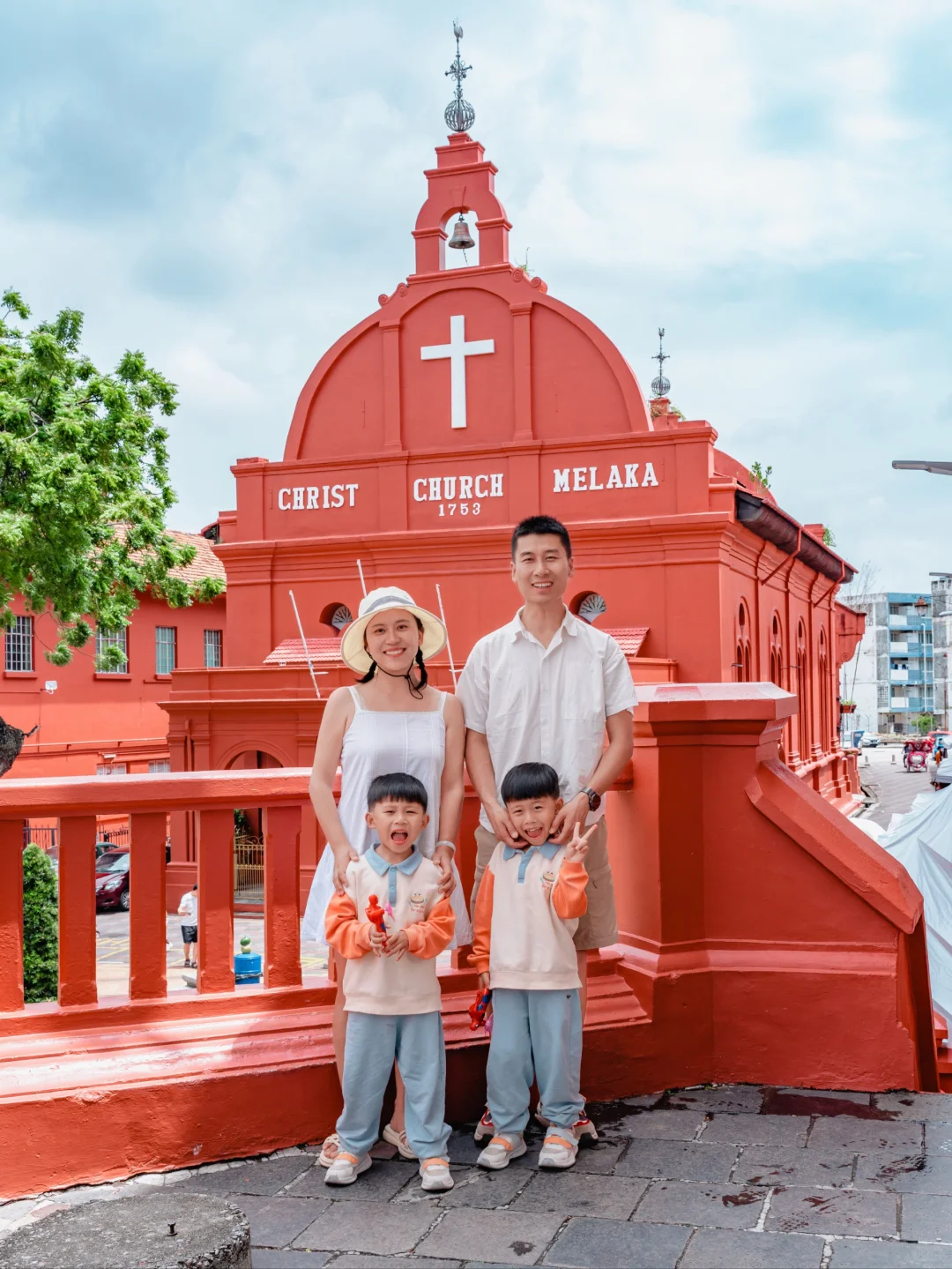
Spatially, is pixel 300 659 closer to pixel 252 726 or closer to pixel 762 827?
pixel 252 726

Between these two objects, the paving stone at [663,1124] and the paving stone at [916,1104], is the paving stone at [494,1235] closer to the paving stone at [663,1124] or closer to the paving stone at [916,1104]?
the paving stone at [663,1124]

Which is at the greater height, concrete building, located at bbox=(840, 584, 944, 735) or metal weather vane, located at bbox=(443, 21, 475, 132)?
metal weather vane, located at bbox=(443, 21, 475, 132)

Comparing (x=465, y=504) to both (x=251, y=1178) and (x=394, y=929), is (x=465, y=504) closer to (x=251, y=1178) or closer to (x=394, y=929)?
(x=394, y=929)

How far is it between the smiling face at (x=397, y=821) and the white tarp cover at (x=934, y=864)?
7.18 meters

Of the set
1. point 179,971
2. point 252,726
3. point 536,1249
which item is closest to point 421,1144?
→ point 536,1249

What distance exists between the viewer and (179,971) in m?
15.1

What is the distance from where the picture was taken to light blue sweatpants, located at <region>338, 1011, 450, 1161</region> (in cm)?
343

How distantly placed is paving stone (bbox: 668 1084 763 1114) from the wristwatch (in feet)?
3.69

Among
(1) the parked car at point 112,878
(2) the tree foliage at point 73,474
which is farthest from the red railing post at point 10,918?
(1) the parked car at point 112,878

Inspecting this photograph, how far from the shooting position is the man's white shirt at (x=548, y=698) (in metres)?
3.69

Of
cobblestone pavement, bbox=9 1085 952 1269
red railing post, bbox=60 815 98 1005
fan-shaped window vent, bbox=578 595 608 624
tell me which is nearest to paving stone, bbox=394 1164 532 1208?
cobblestone pavement, bbox=9 1085 952 1269

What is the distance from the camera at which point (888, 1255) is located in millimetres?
2857

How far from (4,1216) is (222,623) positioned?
31327 millimetres

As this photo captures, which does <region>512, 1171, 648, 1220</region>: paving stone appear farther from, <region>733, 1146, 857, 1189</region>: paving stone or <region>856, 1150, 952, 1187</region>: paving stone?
<region>856, 1150, 952, 1187</region>: paving stone
